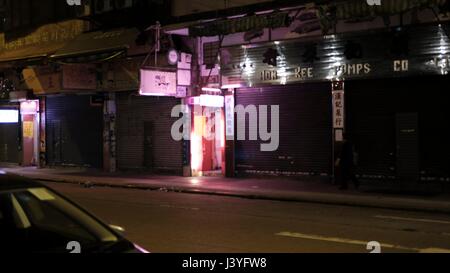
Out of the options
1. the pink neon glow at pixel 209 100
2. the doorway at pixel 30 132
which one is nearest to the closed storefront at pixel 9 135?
the doorway at pixel 30 132

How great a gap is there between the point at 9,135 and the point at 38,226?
3095 cm

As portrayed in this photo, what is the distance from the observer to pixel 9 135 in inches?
1346

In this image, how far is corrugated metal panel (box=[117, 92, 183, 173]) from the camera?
25359mm

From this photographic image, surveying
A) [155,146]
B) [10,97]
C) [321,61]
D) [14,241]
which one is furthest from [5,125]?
[14,241]

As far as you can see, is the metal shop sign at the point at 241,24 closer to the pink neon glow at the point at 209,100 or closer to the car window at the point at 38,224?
the pink neon glow at the point at 209,100

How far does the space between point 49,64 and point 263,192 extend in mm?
15706

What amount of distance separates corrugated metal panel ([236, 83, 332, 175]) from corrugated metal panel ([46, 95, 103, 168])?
9.09m

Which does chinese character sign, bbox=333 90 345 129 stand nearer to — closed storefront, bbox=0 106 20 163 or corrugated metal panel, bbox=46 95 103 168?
corrugated metal panel, bbox=46 95 103 168

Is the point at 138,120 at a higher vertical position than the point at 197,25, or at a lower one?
lower

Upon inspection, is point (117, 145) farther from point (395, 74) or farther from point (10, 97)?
point (395, 74)

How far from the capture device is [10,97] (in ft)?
105

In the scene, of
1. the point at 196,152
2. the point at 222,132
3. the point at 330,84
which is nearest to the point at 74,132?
the point at 196,152

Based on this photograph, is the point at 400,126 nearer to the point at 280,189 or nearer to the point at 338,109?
the point at 338,109

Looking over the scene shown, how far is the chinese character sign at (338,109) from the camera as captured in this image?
66.3 ft
